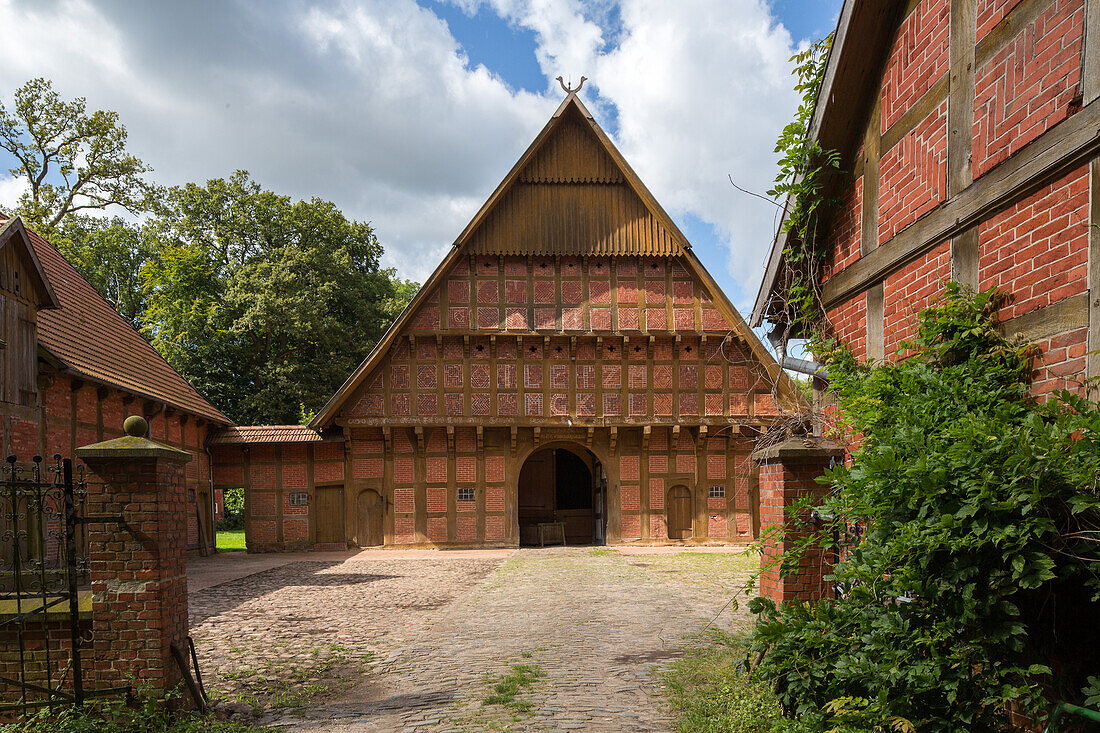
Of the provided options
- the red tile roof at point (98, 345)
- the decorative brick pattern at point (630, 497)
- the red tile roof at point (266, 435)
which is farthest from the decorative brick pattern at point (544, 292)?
the red tile roof at point (98, 345)

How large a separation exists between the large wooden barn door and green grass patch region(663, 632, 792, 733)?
1316cm

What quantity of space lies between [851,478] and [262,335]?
26.3 metres

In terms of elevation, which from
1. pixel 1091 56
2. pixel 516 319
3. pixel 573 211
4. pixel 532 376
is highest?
pixel 573 211

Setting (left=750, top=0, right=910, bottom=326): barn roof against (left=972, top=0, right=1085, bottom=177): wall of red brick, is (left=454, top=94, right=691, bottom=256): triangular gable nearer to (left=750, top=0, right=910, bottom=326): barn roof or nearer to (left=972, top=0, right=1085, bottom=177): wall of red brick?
(left=750, top=0, right=910, bottom=326): barn roof

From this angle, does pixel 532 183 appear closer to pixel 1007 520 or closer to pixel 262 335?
pixel 262 335

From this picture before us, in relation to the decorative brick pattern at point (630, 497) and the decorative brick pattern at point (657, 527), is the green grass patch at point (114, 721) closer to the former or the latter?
the decorative brick pattern at point (630, 497)

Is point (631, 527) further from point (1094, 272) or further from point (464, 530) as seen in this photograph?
point (1094, 272)

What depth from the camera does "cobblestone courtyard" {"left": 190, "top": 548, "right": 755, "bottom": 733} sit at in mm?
5043

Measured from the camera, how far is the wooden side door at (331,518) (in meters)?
18.4

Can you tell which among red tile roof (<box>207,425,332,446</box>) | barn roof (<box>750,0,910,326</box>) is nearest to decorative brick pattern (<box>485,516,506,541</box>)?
red tile roof (<box>207,425,332,446</box>)

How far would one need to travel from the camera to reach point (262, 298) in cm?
2548

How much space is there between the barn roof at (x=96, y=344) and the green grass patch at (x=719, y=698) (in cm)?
1166

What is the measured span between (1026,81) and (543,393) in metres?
14.4

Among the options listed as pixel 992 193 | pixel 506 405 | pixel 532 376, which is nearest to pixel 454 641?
pixel 992 193
